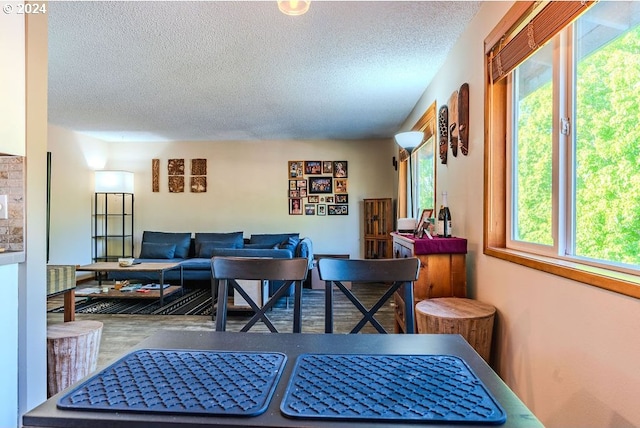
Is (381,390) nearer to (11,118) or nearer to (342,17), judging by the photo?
(11,118)

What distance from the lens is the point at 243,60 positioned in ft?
9.87

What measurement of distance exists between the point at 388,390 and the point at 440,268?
1651 mm

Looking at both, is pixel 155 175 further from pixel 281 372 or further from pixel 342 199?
pixel 281 372

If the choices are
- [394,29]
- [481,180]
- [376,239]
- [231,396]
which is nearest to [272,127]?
[376,239]

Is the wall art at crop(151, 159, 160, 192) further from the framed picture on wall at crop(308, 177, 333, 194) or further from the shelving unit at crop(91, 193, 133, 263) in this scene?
the framed picture on wall at crop(308, 177, 333, 194)

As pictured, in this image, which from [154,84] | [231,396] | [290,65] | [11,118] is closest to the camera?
[231,396]

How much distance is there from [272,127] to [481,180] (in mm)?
3865

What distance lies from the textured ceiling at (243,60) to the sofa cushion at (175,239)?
76.8 inches

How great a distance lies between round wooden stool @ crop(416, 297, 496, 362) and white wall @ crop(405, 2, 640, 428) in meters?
0.10

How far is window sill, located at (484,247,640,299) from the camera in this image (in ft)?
3.44

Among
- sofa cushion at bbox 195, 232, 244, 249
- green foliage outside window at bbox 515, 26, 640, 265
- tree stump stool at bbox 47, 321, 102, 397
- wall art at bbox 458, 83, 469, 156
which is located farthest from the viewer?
sofa cushion at bbox 195, 232, 244, 249

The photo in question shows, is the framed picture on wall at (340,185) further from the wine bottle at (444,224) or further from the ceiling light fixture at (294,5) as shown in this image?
the ceiling light fixture at (294,5)

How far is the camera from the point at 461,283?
2.33 m

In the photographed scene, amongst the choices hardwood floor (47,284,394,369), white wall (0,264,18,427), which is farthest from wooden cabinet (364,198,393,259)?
white wall (0,264,18,427)
